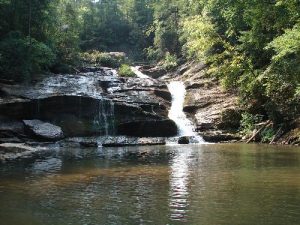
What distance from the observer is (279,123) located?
84.3 feet

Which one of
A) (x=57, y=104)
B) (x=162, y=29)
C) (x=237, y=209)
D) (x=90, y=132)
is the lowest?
(x=237, y=209)

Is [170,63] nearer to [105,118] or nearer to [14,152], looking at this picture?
[105,118]

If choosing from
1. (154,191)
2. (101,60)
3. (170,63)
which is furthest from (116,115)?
(101,60)

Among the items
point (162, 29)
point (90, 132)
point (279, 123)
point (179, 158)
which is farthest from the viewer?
point (162, 29)

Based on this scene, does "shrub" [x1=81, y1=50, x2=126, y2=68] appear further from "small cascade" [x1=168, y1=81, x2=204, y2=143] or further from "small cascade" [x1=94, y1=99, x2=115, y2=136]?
"small cascade" [x1=94, y1=99, x2=115, y2=136]

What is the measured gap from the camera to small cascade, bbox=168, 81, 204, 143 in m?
28.2

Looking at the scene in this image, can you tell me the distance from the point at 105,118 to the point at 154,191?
18.0 metres

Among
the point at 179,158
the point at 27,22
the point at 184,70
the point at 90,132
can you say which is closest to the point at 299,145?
the point at 179,158

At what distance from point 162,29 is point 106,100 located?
1002 inches

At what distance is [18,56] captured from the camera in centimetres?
3059

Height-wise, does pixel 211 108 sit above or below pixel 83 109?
above

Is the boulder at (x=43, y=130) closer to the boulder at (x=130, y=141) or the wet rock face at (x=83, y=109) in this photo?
the wet rock face at (x=83, y=109)

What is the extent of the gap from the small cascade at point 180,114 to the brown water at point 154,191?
10.3 metres

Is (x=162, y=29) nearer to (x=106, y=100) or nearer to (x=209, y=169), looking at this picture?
(x=106, y=100)
